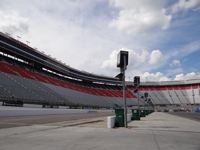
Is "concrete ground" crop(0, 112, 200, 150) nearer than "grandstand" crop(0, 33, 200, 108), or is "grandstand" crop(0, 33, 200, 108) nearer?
"concrete ground" crop(0, 112, 200, 150)

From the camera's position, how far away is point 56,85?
85.6 metres

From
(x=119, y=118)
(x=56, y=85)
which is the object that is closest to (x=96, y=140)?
(x=119, y=118)

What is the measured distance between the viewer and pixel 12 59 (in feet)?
246

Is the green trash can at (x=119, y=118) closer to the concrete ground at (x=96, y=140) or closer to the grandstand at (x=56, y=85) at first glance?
the concrete ground at (x=96, y=140)

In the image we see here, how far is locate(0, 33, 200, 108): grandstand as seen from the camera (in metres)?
59.3

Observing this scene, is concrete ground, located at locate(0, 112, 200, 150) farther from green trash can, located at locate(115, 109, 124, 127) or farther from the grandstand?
the grandstand

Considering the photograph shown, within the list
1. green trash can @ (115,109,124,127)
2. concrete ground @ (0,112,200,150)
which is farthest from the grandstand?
concrete ground @ (0,112,200,150)

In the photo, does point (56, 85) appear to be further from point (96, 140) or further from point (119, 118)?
point (96, 140)

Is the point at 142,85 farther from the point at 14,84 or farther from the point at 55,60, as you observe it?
the point at 14,84

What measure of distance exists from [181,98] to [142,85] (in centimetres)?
2240

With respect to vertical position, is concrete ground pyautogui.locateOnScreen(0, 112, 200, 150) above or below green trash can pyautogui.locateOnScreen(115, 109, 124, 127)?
below

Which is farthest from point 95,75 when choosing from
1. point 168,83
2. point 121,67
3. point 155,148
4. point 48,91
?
point 155,148

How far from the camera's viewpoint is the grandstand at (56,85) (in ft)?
195

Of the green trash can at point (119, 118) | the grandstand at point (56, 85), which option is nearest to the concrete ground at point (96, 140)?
the green trash can at point (119, 118)
